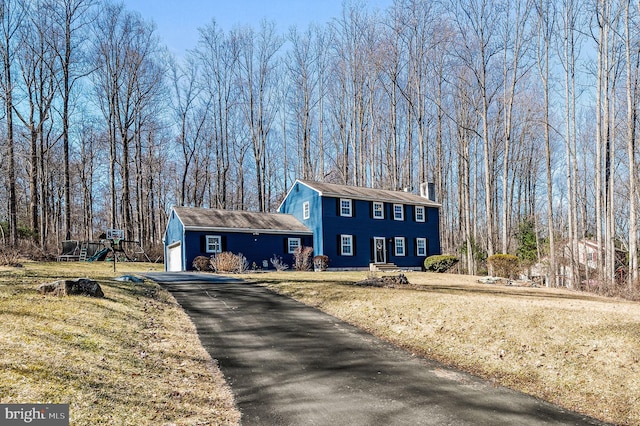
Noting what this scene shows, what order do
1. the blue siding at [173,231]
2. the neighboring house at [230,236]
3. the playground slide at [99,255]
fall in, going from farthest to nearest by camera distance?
the playground slide at [99,255] → the blue siding at [173,231] → the neighboring house at [230,236]

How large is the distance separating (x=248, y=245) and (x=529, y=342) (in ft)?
70.8

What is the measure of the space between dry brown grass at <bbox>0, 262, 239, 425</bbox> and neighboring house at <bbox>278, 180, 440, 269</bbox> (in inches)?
778

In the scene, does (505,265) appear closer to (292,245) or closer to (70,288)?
(292,245)

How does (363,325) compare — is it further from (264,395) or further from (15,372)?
(15,372)

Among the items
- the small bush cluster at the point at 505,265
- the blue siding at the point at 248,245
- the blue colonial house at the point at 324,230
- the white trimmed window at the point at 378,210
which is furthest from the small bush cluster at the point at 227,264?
the small bush cluster at the point at 505,265

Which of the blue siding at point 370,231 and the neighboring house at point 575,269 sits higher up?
the blue siding at point 370,231

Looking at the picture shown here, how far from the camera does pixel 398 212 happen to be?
3272cm

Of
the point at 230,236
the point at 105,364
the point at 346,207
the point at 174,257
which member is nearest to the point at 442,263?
the point at 346,207

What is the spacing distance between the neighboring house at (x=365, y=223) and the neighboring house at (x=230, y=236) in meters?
1.73

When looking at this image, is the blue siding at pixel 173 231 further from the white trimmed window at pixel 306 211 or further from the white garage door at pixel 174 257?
the white trimmed window at pixel 306 211

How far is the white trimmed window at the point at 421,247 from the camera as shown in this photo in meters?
33.3

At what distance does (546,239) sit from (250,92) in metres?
29.0
